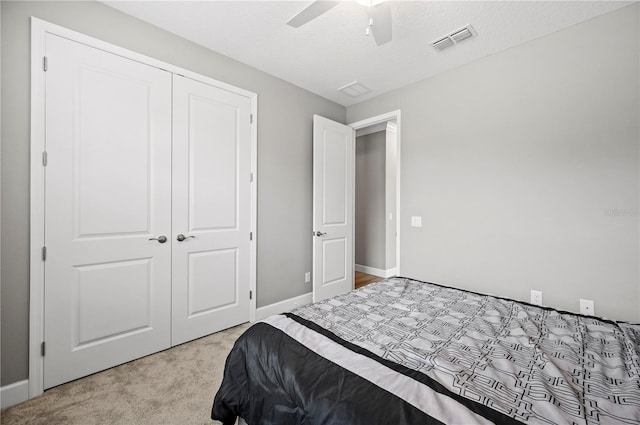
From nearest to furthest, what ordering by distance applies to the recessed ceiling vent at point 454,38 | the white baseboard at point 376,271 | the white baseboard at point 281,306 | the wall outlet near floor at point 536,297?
the recessed ceiling vent at point 454,38 → the wall outlet near floor at point 536,297 → the white baseboard at point 281,306 → the white baseboard at point 376,271

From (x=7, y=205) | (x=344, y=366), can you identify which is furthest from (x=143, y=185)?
(x=344, y=366)

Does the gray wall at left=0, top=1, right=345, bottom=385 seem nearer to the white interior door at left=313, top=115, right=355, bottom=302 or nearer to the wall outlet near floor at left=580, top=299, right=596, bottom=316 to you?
the white interior door at left=313, top=115, right=355, bottom=302

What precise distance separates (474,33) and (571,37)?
72 centimetres

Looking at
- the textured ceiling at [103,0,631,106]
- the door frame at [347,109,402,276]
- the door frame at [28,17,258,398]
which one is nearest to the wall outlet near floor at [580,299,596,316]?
the door frame at [347,109,402,276]

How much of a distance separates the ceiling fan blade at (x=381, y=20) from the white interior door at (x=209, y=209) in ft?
4.86

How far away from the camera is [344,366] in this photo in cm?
102

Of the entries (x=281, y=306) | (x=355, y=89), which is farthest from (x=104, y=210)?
(x=355, y=89)

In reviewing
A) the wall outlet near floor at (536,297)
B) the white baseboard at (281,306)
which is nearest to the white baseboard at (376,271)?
the white baseboard at (281,306)

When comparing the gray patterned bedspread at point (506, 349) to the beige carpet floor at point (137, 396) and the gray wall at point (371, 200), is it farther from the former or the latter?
the gray wall at point (371, 200)

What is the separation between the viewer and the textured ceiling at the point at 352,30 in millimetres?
1973

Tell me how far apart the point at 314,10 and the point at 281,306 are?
8.93 ft

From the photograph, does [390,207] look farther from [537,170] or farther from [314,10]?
[314,10]

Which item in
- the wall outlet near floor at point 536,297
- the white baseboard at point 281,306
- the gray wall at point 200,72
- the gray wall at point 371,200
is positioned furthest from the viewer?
the gray wall at point 371,200

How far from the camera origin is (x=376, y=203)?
509 centimetres
